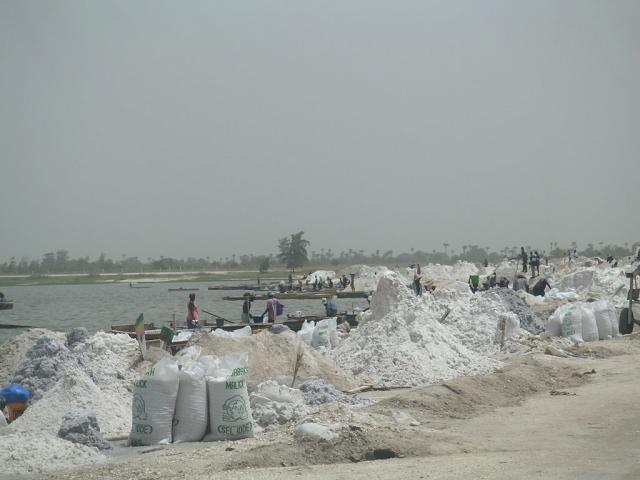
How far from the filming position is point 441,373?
1126 centimetres

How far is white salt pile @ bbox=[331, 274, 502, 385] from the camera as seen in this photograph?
11.2 m

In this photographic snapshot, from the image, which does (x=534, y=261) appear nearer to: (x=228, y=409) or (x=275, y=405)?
(x=275, y=405)

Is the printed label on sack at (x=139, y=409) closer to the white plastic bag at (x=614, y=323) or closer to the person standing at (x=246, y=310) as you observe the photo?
the person standing at (x=246, y=310)

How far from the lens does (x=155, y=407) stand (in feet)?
23.5

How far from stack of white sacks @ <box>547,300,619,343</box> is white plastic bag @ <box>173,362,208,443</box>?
10.2 m

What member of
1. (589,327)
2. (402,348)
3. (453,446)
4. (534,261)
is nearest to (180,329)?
(402,348)

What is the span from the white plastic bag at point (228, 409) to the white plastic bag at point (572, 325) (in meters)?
10.2

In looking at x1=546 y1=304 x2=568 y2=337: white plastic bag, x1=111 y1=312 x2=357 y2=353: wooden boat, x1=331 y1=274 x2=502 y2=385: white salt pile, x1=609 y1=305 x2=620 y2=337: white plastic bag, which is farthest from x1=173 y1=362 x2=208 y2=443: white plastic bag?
Result: x1=609 y1=305 x2=620 y2=337: white plastic bag

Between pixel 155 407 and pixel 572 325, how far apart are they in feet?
36.0

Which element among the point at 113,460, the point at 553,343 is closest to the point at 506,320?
the point at 553,343

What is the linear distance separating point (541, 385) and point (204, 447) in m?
5.47

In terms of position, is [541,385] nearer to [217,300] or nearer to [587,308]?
[587,308]

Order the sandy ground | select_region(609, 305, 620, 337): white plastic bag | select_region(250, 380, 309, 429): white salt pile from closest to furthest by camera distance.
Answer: the sandy ground → select_region(250, 380, 309, 429): white salt pile → select_region(609, 305, 620, 337): white plastic bag

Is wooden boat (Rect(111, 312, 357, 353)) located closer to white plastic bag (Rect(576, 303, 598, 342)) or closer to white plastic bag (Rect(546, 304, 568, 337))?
white plastic bag (Rect(546, 304, 568, 337))
